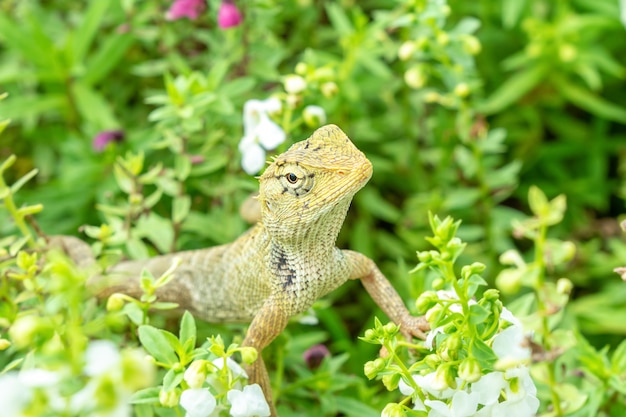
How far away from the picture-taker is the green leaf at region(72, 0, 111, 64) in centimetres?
371

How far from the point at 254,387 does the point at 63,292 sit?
0.84m

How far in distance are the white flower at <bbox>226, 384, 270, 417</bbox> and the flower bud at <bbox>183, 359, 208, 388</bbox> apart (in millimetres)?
190

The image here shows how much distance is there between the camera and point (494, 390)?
1885 millimetres

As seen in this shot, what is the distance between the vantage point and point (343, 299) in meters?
3.89

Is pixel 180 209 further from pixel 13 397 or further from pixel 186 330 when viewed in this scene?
pixel 13 397

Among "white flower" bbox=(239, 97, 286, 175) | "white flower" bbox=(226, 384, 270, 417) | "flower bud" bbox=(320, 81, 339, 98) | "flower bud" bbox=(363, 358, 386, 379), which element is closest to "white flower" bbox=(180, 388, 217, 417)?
"white flower" bbox=(226, 384, 270, 417)

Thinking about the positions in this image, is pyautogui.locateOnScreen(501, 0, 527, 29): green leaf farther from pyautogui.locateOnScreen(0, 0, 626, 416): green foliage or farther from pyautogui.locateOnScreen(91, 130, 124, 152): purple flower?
pyautogui.locateOnScreen(91, 130, 124, 152): purple flower

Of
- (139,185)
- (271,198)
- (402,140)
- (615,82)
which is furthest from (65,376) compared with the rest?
(615,82)

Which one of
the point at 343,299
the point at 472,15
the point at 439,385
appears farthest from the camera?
the point at 472,15

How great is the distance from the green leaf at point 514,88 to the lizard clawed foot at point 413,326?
163cm

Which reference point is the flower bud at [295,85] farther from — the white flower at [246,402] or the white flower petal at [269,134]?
the white flower at [246,402]

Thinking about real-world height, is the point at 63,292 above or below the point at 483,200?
above

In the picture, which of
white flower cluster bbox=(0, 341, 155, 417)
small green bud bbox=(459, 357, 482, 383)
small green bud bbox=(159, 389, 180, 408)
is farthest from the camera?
small green bud bbox=(159, 389, 180, 408)

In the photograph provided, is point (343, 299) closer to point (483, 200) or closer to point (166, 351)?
point (483, 200)
